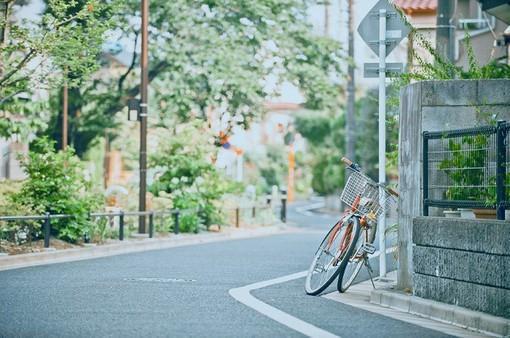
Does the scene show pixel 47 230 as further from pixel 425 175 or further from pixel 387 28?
pixel 425 175

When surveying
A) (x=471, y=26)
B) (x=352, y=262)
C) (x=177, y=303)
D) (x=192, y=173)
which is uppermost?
(x=471, y=26)

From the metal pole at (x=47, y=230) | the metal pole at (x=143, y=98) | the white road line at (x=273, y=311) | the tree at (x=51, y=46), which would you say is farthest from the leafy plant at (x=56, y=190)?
the white road line at (x=273, y=311)

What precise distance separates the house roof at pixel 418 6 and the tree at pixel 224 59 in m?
11.5

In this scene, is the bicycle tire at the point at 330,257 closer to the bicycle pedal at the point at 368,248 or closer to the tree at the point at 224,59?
the bicycle pedal at the point at 368,248

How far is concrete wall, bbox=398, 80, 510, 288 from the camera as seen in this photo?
37.1 feet

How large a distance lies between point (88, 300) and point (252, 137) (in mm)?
90546

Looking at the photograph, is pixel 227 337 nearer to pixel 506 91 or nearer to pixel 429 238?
pixel 429 238

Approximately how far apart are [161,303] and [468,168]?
3.52 metres

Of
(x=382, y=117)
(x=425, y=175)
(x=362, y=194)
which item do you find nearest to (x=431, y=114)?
(x=425, y=175)

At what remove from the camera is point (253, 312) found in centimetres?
1027

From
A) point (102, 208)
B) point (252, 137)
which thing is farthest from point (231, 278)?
point (252, 137)

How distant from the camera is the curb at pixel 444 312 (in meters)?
9.01

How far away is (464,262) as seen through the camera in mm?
10000

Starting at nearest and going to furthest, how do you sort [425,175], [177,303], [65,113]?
[177,303]
[425,175]
[65,113]
